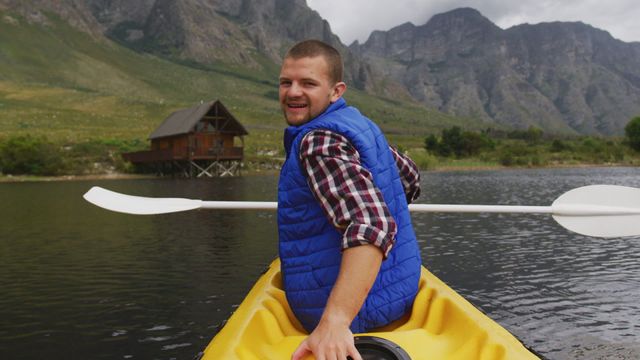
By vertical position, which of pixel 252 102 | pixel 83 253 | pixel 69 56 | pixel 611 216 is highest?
pixel 69 56

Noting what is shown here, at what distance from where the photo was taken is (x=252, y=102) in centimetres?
17925

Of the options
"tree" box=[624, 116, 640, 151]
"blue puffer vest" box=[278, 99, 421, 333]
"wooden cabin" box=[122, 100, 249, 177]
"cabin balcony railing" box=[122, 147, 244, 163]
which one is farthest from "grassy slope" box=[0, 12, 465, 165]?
"blue puffer vest" box=[278, 99, 421, 333]

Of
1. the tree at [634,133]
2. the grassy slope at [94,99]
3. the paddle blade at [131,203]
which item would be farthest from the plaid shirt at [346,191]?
the tree at [634,133]

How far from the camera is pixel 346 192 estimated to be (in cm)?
283

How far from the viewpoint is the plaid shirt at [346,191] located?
2740 millimetres

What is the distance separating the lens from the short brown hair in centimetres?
326

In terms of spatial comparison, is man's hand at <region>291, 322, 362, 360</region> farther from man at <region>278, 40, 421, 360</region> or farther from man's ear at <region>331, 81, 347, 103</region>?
man's ear at <region>331, 81, 347, 103</region>

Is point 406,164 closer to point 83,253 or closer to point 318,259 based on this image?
point 318,259

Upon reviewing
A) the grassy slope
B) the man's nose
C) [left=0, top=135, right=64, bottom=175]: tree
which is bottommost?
[left=0, top=135, right=64, bottom=175]: tree

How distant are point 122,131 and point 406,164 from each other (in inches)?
3522

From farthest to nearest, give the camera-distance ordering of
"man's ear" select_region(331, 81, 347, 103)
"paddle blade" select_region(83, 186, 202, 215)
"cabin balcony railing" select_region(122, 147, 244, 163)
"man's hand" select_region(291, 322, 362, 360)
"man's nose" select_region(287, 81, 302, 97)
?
"cabin balcony railing" select_region(122, 147, 244, 163)
"paddle blade" select_region(83, 186, 202, 215)
"man's ear" select_region(331, 81, 347, 103)
"man's nose" select_region(287, 81, 302, 97)
"man's hand" select_region(291, 322, 362, 360)

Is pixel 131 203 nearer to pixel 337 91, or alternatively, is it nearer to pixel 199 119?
pixel 337 91

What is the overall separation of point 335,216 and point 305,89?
0.85 meters

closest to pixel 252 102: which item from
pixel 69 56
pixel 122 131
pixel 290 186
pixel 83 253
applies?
pixel 69 56
